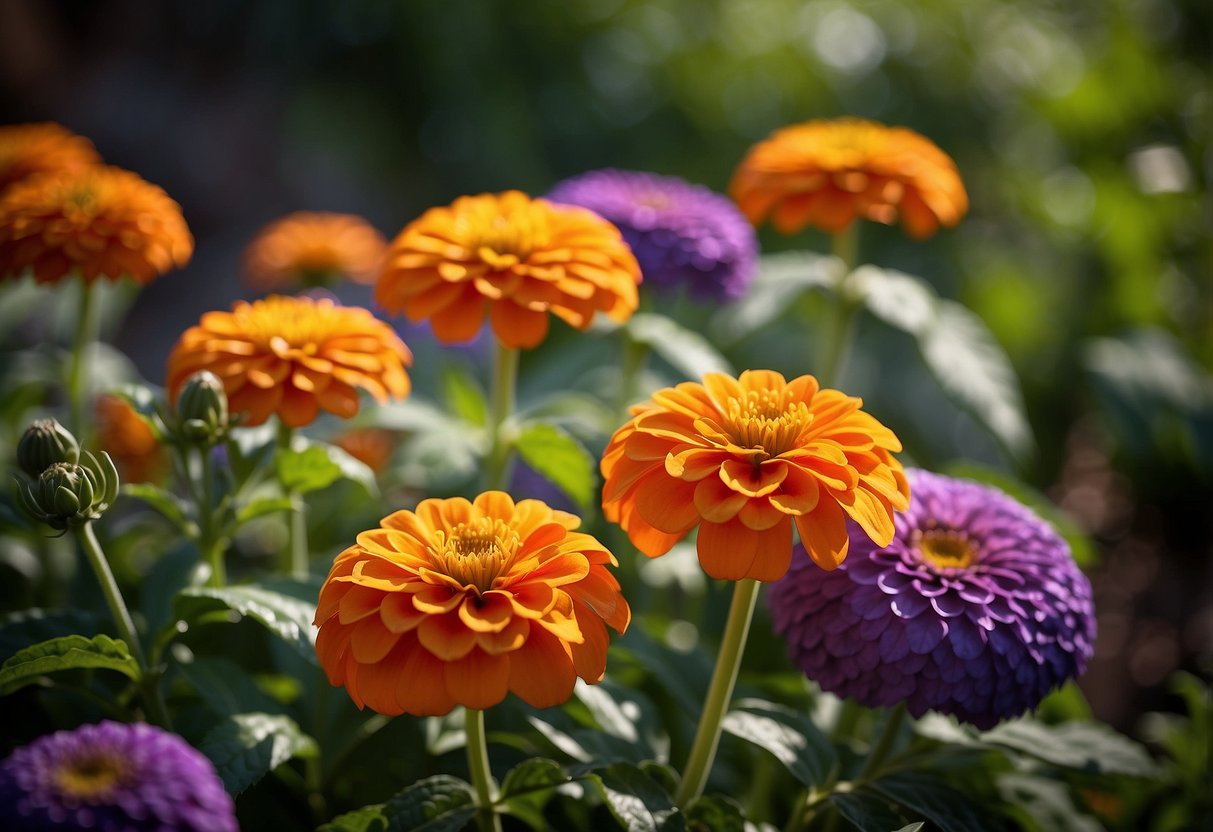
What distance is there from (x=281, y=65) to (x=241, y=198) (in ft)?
1.24

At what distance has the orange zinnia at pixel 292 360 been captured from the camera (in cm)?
76

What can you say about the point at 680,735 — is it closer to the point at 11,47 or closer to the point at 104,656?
A: the point at 104,656

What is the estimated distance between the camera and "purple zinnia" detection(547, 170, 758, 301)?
1023 millimetres

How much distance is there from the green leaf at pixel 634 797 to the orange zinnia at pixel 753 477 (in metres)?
0.17

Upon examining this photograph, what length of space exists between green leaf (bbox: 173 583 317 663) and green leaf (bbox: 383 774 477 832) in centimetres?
11

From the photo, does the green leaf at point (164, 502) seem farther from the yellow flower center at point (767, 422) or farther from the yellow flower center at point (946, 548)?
the yellow flower center at point (946, 548)

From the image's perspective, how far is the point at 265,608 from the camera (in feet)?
2.34

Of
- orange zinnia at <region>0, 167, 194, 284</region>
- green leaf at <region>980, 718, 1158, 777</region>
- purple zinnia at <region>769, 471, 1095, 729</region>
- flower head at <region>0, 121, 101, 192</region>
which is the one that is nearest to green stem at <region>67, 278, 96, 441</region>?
orange zinnia at <region>0, 167, 194, 284</region>

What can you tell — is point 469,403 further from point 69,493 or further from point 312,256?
point 69,493

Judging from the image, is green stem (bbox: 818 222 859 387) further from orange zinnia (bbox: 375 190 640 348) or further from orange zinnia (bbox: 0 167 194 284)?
orange zinnia (bbox: 0 167 194 284)

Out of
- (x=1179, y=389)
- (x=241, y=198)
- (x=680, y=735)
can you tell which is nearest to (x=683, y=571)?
(x=680, y=735)

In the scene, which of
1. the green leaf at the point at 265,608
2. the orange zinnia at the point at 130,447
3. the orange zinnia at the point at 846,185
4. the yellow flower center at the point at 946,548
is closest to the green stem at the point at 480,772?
the green leaf at the point at 265,608

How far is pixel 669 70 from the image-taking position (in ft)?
8.20

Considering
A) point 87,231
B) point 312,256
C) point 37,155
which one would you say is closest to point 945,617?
point 87,231
